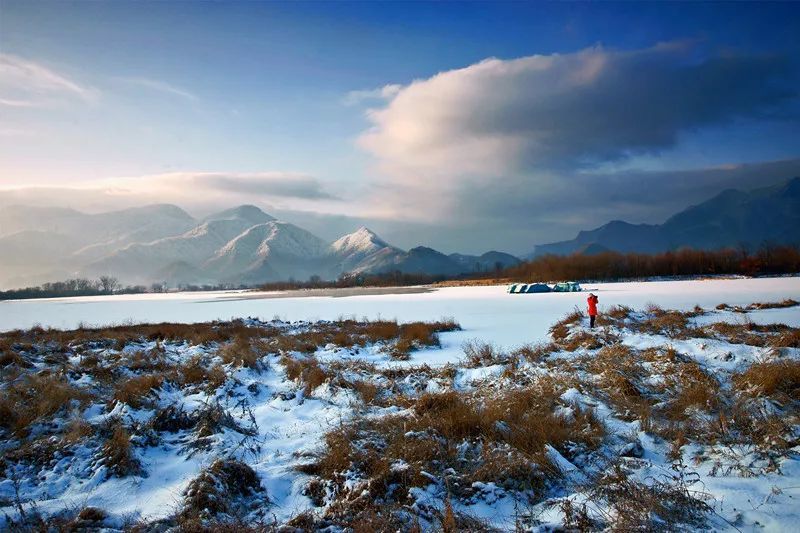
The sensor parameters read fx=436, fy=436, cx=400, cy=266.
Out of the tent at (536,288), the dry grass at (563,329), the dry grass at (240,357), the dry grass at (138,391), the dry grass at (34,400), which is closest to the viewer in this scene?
the dry grass at (34,400)

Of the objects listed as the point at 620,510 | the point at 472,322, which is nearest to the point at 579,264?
the point at 472,322

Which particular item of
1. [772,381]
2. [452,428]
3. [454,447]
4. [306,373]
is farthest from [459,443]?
[772,381]

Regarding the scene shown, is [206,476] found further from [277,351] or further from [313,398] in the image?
[277,351]

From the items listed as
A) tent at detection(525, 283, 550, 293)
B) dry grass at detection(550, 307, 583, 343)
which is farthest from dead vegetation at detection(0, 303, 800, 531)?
tent at detection(525, 283, 550, 293)

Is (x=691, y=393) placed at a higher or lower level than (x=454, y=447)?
higher

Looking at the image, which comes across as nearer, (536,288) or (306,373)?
(306,373)

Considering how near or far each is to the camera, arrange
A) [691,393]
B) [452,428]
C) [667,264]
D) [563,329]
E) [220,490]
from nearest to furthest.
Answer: [220,490]
[452,428]
[691,393]
[563,329]
[667,264]

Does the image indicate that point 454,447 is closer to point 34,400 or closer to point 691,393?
point 691,393

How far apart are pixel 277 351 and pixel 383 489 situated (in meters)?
10.2

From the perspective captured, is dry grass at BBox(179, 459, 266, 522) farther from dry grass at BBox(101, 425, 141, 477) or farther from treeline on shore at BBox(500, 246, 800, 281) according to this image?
treeline on shore at BBox(500, 246, 800, 281)

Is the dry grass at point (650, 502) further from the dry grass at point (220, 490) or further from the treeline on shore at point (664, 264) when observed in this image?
the treeline on shore at point (664, 264)

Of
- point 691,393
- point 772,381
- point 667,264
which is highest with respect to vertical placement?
point 667,264

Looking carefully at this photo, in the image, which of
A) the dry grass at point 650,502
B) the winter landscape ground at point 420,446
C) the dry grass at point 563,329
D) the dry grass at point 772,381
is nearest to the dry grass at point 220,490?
the winter landscape ground at point 420,446

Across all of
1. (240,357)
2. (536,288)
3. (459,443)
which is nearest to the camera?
(459,443)
